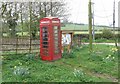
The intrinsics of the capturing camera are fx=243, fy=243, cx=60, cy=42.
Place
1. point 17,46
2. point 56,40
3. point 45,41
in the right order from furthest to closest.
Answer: point 17,46 → point 56,40 → point 45,41

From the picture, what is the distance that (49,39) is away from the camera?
1109 cm

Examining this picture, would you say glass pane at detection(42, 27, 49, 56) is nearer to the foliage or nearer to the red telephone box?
the red telephone box

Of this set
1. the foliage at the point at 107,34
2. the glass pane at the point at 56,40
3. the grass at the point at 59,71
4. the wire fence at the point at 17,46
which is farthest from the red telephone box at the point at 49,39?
the foliage at the point at 107,34

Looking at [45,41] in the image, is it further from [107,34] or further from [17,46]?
[107,34]

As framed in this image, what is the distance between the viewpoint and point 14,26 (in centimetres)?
2039

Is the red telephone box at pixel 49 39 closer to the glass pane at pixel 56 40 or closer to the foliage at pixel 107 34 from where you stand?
the glass pane at pixel 56 40

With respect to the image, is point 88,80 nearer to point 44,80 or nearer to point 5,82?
point 44,80

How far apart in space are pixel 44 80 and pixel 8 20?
12.8 m

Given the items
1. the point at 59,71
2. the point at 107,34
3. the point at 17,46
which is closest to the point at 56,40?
the point at 17,46

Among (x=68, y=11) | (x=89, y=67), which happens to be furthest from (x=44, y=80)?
(x=68, y=11)

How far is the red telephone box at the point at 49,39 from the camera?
36.3ft

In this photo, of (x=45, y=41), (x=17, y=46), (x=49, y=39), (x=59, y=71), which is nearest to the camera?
(x=59, y=71)

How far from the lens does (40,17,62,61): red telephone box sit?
1108cm

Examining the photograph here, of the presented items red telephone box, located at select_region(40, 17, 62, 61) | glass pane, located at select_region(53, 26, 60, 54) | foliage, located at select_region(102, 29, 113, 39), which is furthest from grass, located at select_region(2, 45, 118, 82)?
foliage, located at select_region(102, 29, 113, 39)
